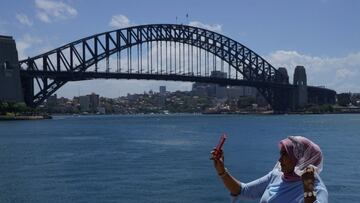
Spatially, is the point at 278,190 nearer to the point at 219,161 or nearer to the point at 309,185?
the point at 219,161

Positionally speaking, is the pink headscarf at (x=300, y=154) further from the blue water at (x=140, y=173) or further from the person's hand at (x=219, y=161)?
the blue water at (x=140, y=173)

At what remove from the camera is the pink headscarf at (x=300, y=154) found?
3.72 meters

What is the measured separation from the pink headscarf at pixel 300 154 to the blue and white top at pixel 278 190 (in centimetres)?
6

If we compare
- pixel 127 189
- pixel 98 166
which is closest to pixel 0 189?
pixel 127 189

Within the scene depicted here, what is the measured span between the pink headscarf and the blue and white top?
0.06 meters

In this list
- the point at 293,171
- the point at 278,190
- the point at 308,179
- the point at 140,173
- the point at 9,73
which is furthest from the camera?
the point at 9,73

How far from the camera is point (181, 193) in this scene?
17.8 m

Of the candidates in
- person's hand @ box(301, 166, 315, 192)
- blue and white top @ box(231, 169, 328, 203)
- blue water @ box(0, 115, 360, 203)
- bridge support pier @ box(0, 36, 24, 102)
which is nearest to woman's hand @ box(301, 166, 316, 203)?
person's hand @ box(301, 166, 315, 192)

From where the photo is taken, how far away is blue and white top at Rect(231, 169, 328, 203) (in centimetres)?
357

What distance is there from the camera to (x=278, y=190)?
12.7 ft

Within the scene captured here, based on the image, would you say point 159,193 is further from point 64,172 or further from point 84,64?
point 84,64

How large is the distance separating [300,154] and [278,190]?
277mm

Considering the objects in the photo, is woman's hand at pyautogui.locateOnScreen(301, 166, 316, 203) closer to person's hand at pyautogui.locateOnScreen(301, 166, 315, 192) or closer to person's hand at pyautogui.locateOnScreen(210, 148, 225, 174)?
person's hand at pyautogui.locateOnScreen(301, 166, 315, 192)

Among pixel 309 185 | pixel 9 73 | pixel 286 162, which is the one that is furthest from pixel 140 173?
pixel 9 73
